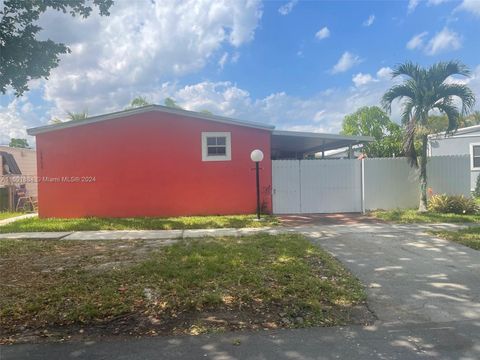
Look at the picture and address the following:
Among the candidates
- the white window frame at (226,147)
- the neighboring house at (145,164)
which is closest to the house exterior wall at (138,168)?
the neighboring house at (145,164)

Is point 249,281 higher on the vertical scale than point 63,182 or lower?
lower

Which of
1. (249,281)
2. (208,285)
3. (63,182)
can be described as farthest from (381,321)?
(63,182)

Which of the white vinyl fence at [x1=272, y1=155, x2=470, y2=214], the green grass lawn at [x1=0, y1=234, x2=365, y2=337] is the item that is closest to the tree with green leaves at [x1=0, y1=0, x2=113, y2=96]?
the green grass lawn at [x1=0, y1=234, x2=365, y2=337]

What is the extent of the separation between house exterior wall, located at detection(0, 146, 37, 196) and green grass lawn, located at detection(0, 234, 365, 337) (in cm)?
1433

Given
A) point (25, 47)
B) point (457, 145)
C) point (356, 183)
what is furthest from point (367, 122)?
point (25, 47)

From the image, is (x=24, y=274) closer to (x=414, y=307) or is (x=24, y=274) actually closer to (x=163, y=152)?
(x=414, y=307)

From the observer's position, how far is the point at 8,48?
572 cm

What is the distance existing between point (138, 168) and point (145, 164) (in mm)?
259

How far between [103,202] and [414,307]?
9885 millimetres

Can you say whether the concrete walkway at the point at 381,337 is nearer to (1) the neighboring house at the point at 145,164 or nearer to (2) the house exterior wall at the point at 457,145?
(1) the neighboring house at the point at 145,164

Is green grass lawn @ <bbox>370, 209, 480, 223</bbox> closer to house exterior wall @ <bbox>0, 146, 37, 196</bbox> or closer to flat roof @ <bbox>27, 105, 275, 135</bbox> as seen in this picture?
flat roof @ <bbox>27, 105, 275, 135</bbox>

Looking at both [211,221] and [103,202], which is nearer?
[211,221]

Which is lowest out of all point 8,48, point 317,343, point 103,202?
point 317,343

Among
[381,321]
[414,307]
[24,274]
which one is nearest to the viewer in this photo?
[381,321]
